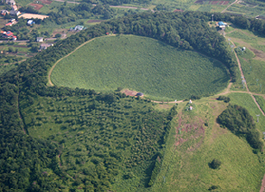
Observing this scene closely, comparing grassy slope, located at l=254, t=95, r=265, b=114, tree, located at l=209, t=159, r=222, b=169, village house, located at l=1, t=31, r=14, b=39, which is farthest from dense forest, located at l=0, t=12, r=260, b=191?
village house, located at l=1, t=31, r=14, b=39

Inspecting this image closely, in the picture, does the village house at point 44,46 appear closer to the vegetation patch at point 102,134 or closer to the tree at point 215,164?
the vegetation patch at point 102,134

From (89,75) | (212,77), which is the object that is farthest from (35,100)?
(212,77)

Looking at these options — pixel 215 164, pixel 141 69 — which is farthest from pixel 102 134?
pixel 141 69

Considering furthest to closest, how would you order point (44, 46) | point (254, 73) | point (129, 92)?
point (44, 46)
point (254, 73)
point (129, 92)

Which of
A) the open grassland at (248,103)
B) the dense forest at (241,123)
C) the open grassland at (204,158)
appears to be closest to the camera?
the open grassland at (204,158)

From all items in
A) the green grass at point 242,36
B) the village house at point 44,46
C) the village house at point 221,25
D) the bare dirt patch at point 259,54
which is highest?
the village house at point 221,25

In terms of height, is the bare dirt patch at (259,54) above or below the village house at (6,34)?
above

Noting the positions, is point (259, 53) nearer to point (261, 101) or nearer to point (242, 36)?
point (242, 36)

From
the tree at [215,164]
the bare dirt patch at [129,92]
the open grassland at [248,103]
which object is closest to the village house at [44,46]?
the bare dirt patch at [129,92]
